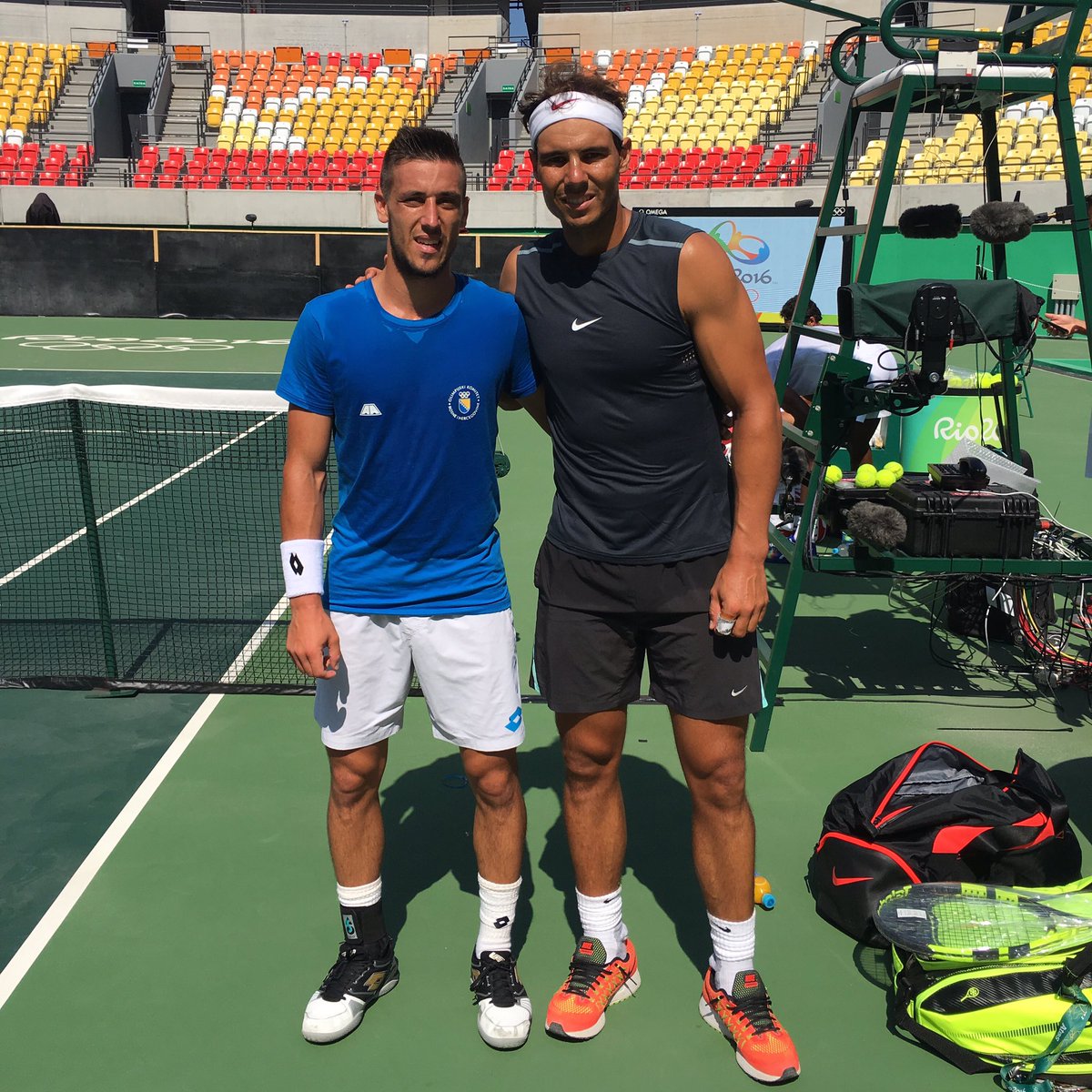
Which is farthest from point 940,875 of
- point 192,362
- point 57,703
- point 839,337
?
point 192,362

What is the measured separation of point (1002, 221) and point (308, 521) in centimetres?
327

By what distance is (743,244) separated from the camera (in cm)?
1931

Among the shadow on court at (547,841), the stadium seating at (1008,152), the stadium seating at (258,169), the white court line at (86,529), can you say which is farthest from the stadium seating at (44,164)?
the shadow on court at (547,841)

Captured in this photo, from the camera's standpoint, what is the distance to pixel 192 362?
1652 centimetres

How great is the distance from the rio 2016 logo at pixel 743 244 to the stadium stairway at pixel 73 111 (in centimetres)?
2367

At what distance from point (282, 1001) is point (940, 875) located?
201 centimetres

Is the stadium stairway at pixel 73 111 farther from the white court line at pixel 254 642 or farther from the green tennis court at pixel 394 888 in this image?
the green tennis court at pixel 394 888

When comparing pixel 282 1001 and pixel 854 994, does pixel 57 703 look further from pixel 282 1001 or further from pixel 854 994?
pixel 854 994

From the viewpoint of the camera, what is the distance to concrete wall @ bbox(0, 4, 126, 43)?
37.3 metres

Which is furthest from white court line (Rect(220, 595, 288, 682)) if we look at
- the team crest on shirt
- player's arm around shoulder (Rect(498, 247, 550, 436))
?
the team crest on shirt

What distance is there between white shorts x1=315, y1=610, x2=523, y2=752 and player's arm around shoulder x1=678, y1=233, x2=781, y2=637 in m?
0.62

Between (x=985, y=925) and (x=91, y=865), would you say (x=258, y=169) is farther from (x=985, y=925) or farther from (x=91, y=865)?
(x=985, y=925)

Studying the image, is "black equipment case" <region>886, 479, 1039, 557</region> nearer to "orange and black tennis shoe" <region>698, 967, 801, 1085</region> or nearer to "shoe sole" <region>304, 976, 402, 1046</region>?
"orange and black tennis shoe" <region>698, 967, 801, 1085</region>

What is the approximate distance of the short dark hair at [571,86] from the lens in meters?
2.72
